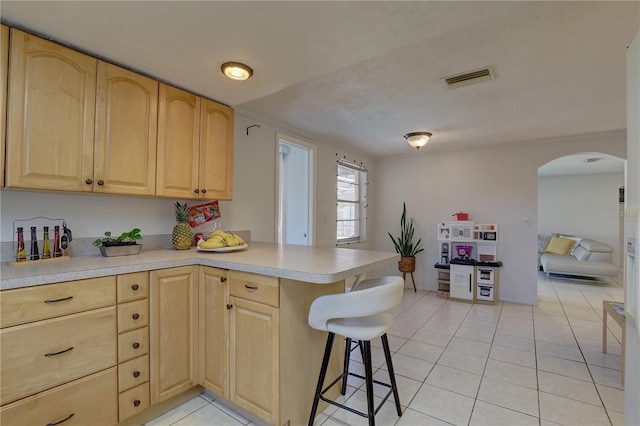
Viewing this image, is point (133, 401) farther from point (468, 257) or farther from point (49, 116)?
point (468, 257)

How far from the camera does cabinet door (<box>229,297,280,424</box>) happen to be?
59.2 inches

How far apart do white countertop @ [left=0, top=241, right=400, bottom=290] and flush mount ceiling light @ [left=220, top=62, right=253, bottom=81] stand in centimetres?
120

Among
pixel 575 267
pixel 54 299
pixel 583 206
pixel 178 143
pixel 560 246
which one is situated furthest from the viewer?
pixel 583 206

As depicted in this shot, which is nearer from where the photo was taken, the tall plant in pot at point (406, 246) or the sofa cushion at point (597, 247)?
the tall plant in pot at point (406, 246)

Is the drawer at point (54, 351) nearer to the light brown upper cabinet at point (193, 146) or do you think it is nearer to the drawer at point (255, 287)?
the drawer at point (255, 287)

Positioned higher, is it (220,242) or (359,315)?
(220,242)

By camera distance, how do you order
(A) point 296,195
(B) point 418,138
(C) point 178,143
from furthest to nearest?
(A) point 296,195, (B) point 418,138, (C) point 178,143

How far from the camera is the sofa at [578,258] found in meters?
5.29

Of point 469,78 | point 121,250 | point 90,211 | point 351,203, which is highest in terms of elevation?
point 469,78

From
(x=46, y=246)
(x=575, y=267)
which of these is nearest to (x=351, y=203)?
(x=46, y=246)

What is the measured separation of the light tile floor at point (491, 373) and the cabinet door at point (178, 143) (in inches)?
57.2

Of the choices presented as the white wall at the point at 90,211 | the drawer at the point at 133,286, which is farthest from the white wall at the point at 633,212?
the white wall at the point at 90,211

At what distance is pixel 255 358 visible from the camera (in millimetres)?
1585

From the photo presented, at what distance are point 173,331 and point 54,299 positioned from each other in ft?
2.08
